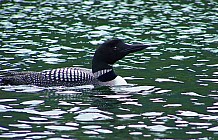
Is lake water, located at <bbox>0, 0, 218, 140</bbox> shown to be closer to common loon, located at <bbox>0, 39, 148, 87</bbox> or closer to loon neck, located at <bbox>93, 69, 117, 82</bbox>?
common loon, located at <bbox>0, 39, 148, 87</bbox>

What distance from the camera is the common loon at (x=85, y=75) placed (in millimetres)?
14211

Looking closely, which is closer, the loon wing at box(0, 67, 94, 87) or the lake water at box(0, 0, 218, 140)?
the lake water at box(0, 0, 218, 140)

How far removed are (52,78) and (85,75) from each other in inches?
27.9

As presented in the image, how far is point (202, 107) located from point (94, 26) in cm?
1155

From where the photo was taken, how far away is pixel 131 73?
15.8 metres

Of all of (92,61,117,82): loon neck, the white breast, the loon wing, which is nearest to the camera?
the loon wing

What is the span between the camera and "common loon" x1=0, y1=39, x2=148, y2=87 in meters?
14.2

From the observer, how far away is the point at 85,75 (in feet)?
47.0

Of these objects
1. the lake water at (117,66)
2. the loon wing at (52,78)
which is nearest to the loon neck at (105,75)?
the loon wing at (52,78)

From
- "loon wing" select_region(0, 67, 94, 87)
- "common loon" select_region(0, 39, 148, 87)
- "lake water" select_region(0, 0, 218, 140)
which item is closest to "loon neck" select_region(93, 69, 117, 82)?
"common loon" select_region(0, 39, 148, 87)

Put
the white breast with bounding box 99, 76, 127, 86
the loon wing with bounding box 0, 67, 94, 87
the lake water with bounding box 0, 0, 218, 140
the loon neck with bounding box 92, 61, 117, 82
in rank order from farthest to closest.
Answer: the loon neck with bounding box 92, 61, 117, 82, the white breast with bounding box 99, 76, 127, 86, the loon wing with bounding box 0, 67, 94, 87, the lake water with bounding box 0, 0, 218, 140

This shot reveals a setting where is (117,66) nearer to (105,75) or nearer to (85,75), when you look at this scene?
(105,75)

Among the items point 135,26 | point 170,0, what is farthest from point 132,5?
point 135,26

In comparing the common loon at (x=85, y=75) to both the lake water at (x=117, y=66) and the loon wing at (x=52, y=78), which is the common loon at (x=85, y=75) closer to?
the loon wing at (x=52, y=78)
